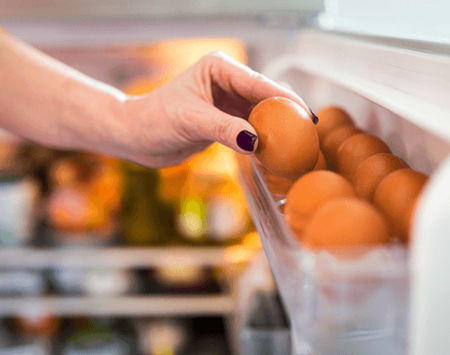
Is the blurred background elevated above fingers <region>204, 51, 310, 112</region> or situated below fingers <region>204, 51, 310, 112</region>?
below

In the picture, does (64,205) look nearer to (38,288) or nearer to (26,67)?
(38,288)

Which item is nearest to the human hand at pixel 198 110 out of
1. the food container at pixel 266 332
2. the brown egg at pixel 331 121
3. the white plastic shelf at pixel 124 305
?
the brown egg at pixel 331 121

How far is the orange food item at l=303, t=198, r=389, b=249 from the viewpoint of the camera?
354 millimetres

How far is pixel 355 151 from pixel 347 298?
0.28 m

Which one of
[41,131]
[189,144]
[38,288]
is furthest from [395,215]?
[38,288]

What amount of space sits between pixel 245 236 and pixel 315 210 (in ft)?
4.02

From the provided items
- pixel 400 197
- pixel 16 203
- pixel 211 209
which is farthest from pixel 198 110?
pixel 16 203

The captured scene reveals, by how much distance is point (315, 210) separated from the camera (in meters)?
0.42

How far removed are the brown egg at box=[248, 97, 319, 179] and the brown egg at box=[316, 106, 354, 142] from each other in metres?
0.13

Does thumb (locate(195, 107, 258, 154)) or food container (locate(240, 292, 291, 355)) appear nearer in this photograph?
thumb (locate(195, 107, 258, 154))

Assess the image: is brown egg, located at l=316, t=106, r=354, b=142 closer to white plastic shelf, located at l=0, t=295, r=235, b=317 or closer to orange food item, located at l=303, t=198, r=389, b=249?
orange food item, located at l=303, t=198, r=389, b=249

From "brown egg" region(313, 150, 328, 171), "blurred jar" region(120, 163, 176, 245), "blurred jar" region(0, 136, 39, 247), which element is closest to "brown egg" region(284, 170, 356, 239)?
"brown egg" region(313, 150, 328, 171)

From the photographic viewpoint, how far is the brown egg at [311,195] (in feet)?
1.38

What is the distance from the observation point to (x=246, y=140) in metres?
0.53
